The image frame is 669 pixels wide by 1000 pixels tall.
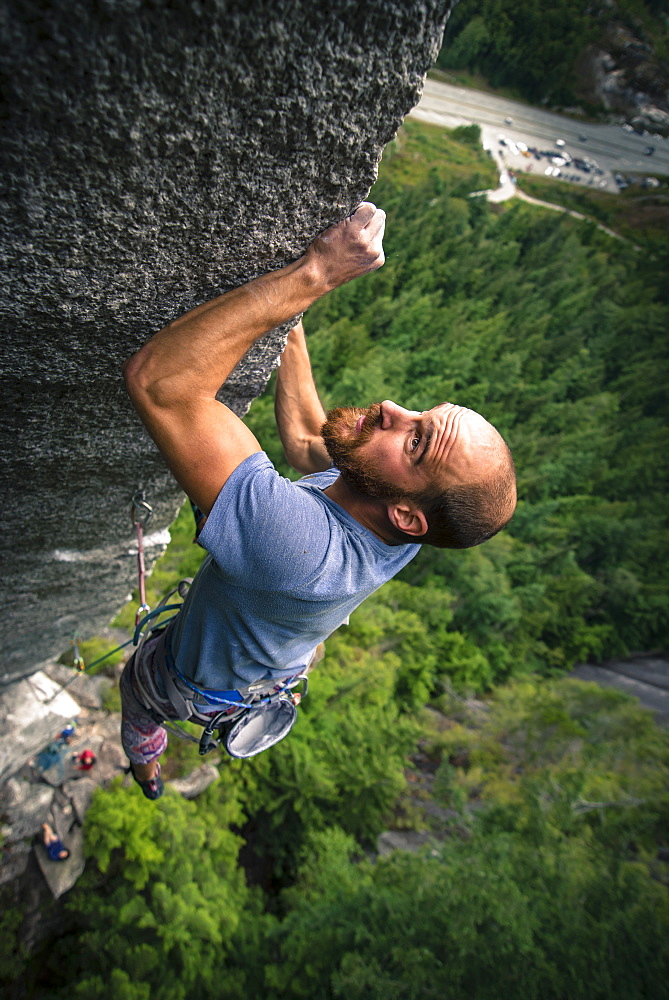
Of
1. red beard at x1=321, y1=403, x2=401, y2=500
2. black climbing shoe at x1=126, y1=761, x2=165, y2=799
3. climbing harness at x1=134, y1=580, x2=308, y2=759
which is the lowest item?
black climbing shoe at x1=126, y1=761, x2=165, y2=799

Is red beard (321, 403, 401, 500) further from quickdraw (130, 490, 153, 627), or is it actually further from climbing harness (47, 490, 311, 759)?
quickdraw (130, 490, 153, 627)

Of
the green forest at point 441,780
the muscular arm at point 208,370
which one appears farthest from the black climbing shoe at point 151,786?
the green forest at point 441,780

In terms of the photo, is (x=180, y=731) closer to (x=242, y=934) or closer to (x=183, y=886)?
(x=183, y=886)

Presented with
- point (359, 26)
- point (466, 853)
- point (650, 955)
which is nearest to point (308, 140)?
point (359, 26)

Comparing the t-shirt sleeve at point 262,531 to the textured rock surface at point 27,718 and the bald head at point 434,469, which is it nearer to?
the bald head at point 434,469

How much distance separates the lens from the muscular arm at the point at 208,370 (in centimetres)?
129

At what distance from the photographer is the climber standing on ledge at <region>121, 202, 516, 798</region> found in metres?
1.29

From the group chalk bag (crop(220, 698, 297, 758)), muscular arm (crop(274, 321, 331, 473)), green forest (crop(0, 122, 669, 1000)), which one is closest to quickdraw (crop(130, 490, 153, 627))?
chalk bag (crop(220, 698, 297, 758))

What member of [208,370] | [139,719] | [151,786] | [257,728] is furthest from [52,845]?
[208,370]

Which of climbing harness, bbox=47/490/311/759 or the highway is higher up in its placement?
the highway

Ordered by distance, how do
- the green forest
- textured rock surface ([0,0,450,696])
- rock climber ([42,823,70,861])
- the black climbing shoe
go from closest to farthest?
textured rock surface ([0,0,450,696]) < the black climbing shoe < the green forest < rock climber ([42,823,70,861])

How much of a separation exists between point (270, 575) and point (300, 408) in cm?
92

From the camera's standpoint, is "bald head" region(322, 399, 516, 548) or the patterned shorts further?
the patterned shorts

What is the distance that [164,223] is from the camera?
1.26 m
